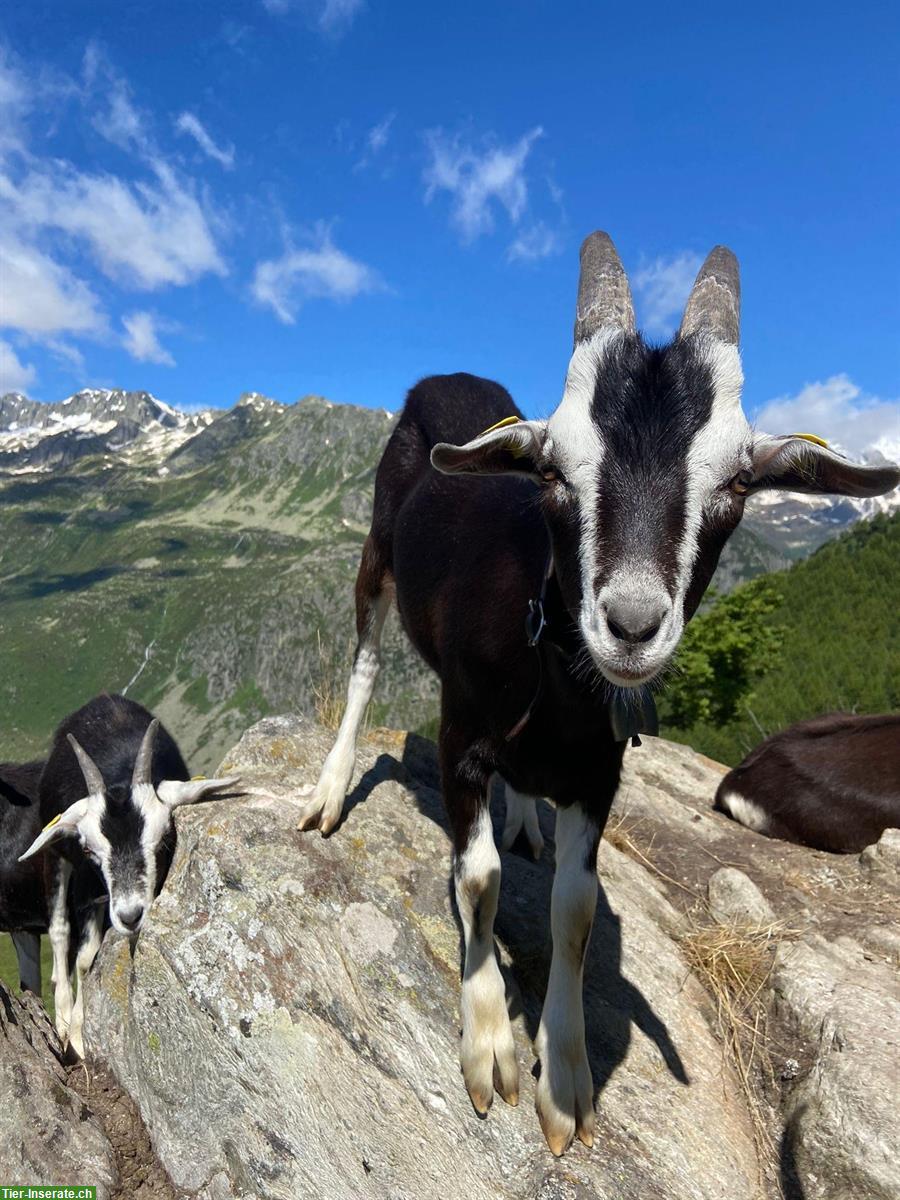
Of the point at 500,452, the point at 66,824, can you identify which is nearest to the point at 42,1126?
the point at 66,824

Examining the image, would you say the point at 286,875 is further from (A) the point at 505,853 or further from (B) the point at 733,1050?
(B) the point at 733,1050

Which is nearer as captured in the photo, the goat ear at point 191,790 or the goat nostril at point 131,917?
the goat nostril at point 131,917

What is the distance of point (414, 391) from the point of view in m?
6.64

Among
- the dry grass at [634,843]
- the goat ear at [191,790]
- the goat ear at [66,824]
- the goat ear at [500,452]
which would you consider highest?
the goat ear at [500,452]

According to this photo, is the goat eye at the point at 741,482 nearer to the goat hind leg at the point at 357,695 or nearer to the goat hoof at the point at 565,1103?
the goat hoof at the point at 565,1103

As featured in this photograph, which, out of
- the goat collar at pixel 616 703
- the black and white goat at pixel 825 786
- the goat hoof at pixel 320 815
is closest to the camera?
the goat collar at pixel 616 703

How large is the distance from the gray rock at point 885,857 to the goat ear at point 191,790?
5311 mm

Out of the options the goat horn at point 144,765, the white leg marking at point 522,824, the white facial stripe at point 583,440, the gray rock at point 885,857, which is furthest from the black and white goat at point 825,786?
the white facial stripe at point 583,440

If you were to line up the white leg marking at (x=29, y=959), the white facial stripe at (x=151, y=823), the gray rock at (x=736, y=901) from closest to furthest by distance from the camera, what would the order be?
the white facial stripe at (x=151, y=823) < the gray rock at (x=736, y=901) < the white leg marking at (x=29, y=959)

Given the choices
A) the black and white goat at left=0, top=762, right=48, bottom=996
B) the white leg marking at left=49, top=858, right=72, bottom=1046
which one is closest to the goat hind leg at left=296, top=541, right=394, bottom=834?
the white leg marking at left=49, top=858, right=72, bottom=1046

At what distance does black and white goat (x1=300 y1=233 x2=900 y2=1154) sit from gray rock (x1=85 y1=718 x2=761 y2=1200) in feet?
0.89

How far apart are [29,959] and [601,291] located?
883 cm

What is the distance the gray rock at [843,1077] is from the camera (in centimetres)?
378

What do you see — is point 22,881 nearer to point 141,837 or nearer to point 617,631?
point 141,837
